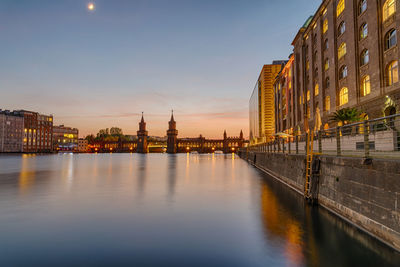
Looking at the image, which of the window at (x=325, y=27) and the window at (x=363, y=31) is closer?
the window at (x=363, y=31)

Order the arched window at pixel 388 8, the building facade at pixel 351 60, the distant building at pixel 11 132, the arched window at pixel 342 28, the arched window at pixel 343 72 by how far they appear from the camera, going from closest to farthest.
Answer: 1. the arched window at pixel 388 8
2. the building facade at pixel 351 60
3. the arched window at pixel 342 28
4. the arched window at pixel 343 72
5. the distant building at pixel 11 132

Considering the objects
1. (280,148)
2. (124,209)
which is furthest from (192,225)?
(280,148)

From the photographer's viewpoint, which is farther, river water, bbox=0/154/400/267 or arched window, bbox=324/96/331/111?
arched window, bbox=324/96/331/111

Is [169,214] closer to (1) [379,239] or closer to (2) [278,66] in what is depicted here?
(1) [379,239]

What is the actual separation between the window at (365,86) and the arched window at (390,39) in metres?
3.93

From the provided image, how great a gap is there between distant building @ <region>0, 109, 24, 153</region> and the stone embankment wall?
198 meters

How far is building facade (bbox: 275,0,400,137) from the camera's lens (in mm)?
24734

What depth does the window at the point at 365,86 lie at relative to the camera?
2826 centimetres

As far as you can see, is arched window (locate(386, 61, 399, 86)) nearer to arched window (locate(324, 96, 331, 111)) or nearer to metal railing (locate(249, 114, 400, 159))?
metal railing (locate(249, 114, 400, 159))

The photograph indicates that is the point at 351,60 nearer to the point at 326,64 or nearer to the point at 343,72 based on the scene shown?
the point at 343,72

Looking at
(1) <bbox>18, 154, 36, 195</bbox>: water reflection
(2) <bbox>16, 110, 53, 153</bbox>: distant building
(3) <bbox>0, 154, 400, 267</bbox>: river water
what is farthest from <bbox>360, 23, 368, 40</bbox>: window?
(2) <bbox>16, 110, 53, 153</bbox>: distant building

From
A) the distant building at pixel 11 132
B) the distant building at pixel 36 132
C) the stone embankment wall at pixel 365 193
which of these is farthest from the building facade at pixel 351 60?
the distant building at pixel 36 132

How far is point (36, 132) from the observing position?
183m

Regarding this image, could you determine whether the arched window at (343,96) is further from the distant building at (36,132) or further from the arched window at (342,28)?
the distant building at (36,132)
